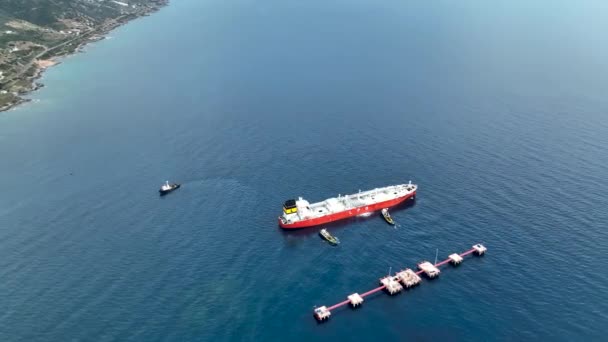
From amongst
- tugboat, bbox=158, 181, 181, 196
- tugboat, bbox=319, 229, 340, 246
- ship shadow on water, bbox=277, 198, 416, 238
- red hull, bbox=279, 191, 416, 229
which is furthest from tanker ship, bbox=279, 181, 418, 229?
tugboat, bbox=158, 181, 181, 196


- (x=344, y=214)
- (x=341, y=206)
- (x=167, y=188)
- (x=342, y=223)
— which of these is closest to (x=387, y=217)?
(x=344, y=214)

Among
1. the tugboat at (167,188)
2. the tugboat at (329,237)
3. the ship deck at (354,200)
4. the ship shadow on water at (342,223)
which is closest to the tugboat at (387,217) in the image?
the ship shadow on water at (342,223)

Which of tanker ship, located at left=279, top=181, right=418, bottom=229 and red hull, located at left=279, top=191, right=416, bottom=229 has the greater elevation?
tanker ship, located at left=279, top=181, right=418, bottom=229

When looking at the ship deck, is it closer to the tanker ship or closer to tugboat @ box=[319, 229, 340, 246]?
the tanker ship

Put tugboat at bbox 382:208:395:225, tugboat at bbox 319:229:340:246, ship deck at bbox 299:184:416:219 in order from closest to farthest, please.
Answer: tugboat at bbox 319:229:340:246 → tugboat at bbox 382:208:395:225 → ship deck at bbox 299:184:416:219

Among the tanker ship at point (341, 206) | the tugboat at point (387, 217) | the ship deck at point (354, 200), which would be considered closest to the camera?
the tanker ship at point (341, 206)

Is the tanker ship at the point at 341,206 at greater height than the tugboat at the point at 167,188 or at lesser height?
lesser

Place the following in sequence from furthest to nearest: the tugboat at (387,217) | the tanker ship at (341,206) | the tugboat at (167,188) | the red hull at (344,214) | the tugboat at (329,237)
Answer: the tugboat at (167,188) → the tugboat at (387,217) → the tanker ship at (341,206) → the red hull at (344,214) → the tugboat at (329,237)

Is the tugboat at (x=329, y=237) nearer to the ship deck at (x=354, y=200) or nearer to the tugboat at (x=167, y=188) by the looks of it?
the ship deck at (x=354, y=200)
